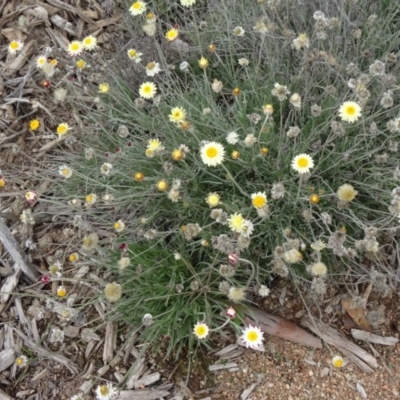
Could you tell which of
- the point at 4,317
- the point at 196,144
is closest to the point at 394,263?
the point at 196,144

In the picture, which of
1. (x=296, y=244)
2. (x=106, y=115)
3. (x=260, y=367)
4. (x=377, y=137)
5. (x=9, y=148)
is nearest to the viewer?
(x=296, y=244)

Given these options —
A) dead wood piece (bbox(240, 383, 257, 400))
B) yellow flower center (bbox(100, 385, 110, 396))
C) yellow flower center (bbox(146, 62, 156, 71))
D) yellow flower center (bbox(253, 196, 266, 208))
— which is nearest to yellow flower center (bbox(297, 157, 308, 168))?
yellow flower center (bbox(253, 196, 266, 208))

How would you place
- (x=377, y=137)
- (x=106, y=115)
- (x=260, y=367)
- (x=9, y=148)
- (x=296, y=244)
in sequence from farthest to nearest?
(x=9, y=148)
(x=106, y=115)
(x=377, y=137)
(x=260, y=367)
(x=296, y=244)

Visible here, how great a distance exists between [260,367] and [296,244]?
27.2 inches

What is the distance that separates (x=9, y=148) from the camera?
140 inches

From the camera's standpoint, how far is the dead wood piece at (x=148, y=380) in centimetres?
271

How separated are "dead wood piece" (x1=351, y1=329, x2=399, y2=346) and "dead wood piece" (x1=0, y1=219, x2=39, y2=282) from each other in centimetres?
165

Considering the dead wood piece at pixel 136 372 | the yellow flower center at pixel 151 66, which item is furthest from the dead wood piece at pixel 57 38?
the dead wood piece at pixel 136 372

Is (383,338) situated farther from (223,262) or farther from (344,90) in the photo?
(344,90)

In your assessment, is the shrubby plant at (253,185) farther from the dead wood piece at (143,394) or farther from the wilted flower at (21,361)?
the wilted flower at (21,361)

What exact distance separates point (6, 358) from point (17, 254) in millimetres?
514

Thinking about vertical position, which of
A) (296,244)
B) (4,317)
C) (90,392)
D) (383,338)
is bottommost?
(383,338)

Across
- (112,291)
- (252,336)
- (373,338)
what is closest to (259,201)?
(252,336)

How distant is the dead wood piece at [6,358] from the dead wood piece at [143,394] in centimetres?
60
